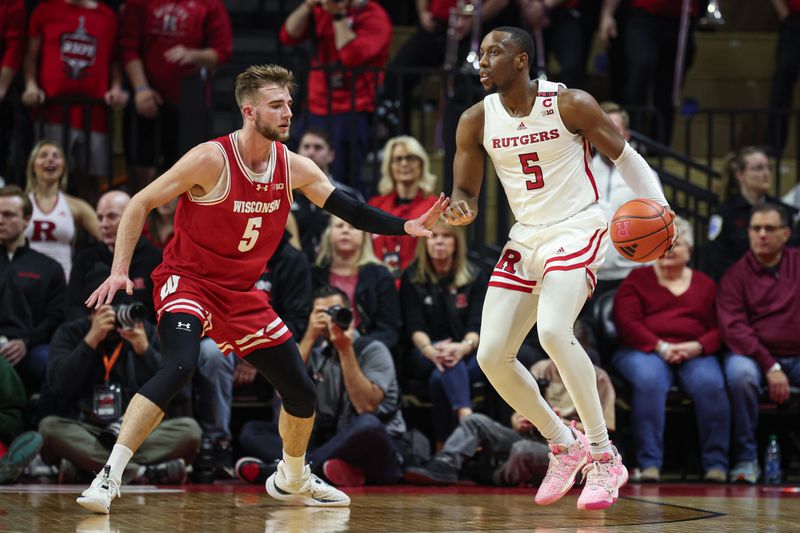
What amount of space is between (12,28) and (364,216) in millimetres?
4454

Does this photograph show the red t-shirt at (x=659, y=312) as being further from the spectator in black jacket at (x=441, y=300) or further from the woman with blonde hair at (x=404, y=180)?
the woman with blonde hair at (x=404, y=180)

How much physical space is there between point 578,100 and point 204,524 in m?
2.39

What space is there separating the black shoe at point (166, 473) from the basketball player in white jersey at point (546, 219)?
2.29 m

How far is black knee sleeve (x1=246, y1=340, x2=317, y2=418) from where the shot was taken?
18.9 ft

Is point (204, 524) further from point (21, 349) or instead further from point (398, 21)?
point (398, 21)

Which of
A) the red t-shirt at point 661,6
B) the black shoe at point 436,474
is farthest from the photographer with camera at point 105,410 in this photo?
the red t-shirt at point 661,6

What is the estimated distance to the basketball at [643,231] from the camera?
5.62 m

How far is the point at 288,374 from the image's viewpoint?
18.9 feet

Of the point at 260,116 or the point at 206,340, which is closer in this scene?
the point at 260,116

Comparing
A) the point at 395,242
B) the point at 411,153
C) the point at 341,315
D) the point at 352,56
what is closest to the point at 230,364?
the point at 341,315

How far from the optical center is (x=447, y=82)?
9078 mm

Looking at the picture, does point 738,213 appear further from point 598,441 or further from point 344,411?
point 598,441

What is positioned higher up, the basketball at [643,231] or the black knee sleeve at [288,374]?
the basketball at [643,231]

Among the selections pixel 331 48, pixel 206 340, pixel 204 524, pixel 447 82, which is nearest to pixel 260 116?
pixel 204 524
